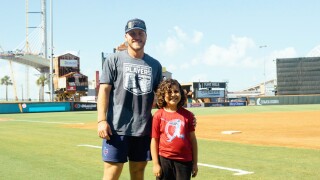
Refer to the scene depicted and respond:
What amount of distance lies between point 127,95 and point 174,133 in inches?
25.7

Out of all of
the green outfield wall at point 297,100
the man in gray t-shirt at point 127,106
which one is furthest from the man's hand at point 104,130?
the green outfield wall at point 297,100

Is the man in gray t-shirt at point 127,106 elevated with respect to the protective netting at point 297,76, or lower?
lower

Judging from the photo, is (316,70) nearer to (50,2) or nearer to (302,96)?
(302,96)

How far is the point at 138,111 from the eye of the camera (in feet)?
14.1

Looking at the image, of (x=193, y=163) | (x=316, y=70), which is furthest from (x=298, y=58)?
(x=193, y=163)

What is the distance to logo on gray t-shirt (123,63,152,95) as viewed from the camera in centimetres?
429

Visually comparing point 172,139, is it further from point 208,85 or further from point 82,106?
point 208,85

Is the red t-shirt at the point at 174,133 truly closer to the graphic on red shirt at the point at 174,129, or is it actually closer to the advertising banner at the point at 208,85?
the graphic on red shirt at the point at 174,129

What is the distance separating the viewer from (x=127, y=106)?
4281 millimetres

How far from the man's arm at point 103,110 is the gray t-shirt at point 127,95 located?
0.22 feet

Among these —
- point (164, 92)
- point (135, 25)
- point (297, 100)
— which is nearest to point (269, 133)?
point (164, 92)

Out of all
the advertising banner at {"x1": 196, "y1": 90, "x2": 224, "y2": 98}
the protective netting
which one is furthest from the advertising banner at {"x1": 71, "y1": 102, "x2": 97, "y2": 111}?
the protective netting

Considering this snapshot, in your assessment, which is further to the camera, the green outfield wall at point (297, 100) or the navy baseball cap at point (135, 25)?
the green outfield wall at point (297, 100)

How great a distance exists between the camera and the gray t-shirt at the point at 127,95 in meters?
4.26
